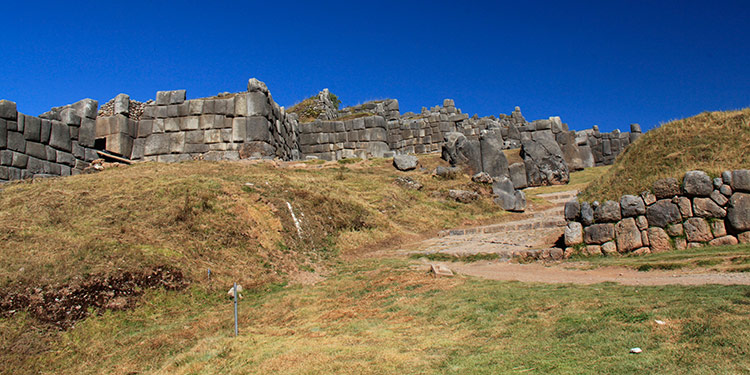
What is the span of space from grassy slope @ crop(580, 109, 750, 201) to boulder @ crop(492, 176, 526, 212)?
27.3ft

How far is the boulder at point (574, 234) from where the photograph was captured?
34.9 feet

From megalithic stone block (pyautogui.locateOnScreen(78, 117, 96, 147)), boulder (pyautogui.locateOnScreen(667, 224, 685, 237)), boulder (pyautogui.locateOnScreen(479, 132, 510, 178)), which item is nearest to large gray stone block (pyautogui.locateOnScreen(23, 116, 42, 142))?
megalithic stone block (pyautogui.locateOnScreen(78, 117, 96, 147))

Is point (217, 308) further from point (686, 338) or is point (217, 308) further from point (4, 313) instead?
point (686, 338)

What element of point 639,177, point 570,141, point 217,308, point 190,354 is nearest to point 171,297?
point 217,308

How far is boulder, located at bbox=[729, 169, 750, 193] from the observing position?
9.47 meters

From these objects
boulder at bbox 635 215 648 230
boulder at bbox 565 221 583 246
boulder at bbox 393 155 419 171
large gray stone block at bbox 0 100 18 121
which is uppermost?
large gray stone block at bbox 0 100 18 121

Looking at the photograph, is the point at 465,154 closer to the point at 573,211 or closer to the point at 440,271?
the point at 573,211

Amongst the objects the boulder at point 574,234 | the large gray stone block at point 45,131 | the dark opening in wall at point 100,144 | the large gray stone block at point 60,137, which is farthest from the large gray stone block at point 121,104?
the boulder at point 574,234

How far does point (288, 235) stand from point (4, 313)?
6706 millimetres

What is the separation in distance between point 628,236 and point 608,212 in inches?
24.7

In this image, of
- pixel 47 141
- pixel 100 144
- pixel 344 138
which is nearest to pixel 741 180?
pixel 47 141

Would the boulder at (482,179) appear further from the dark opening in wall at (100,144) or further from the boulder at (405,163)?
the dark opening in wall at (100,144)

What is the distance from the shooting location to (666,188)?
33.1 feet

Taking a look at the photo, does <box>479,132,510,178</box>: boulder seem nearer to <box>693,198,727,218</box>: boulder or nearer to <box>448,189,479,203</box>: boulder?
<box>448,189,479,203</box>: boulder
